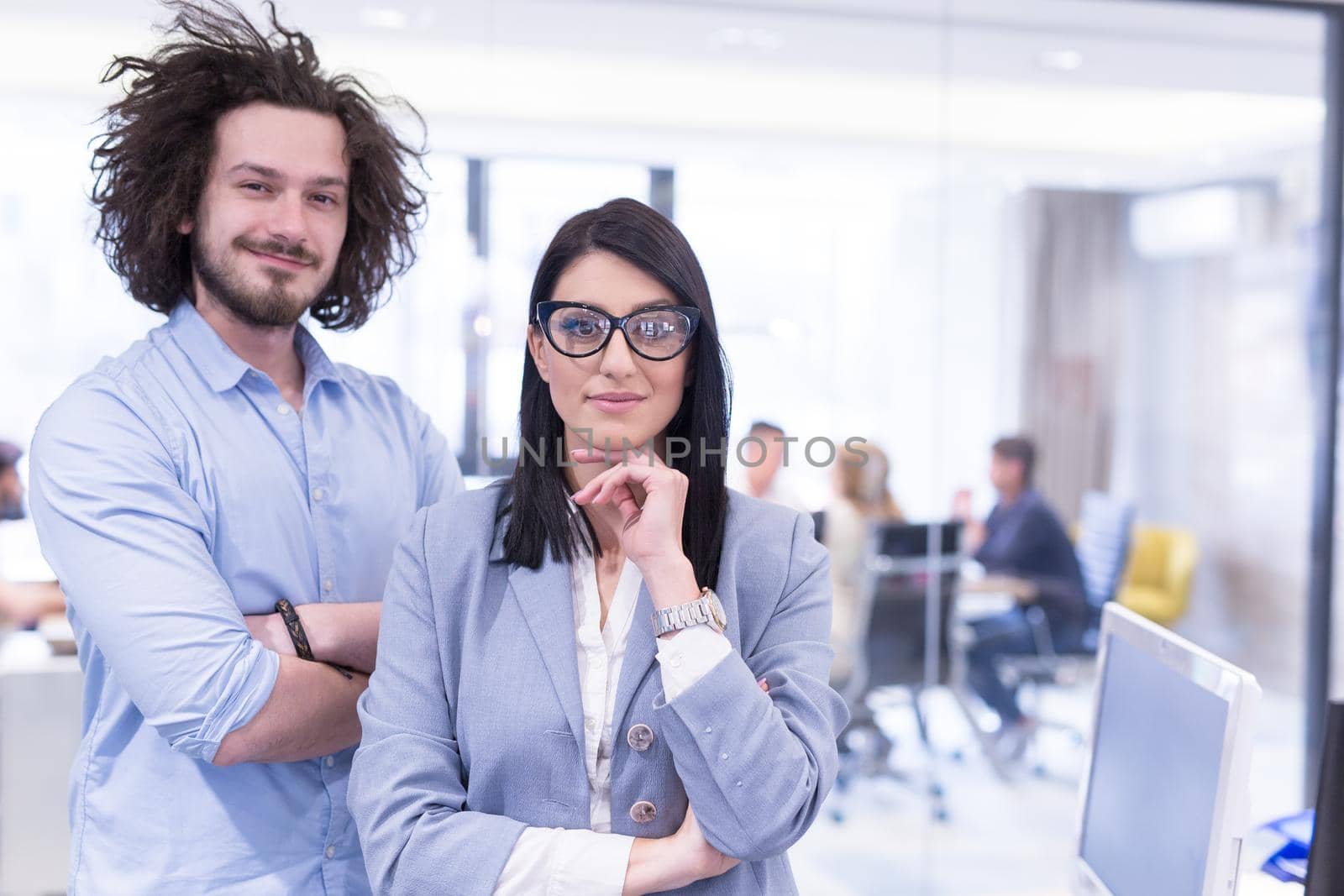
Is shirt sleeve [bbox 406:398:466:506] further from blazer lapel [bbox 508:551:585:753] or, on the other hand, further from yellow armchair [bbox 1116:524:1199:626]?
yellow armchair [bbox 1116:524:1199:626]

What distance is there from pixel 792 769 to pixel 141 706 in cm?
87

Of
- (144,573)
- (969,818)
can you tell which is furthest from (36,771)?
(969,818)

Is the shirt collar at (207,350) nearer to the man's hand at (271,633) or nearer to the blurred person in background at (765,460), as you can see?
the man's hand at (271,633)

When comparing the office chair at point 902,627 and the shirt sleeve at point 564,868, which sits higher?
the shirt sleeve at point 564,868

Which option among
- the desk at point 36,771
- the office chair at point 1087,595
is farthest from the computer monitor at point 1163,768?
the desk at point 36,771

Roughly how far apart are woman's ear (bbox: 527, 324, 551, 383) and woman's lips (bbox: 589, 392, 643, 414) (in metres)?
0.09

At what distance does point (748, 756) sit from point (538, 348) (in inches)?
24.0

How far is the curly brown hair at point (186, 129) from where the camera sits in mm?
1712

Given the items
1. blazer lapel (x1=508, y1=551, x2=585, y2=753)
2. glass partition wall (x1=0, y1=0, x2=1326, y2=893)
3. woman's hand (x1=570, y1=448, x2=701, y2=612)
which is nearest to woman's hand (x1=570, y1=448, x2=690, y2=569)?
woman's hand (x1=570, y1=448, x2=701, y2=612)

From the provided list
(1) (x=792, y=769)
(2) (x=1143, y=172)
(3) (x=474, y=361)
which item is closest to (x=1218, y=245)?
(2) (x=1143, y=172)

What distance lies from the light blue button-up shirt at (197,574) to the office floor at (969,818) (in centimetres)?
251

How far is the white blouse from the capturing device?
1239mm

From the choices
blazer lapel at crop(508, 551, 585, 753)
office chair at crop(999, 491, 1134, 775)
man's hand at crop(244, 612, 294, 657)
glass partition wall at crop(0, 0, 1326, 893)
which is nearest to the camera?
blazer lapel at crop(508, 551, 585, 753)

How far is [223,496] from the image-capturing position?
1581mm
